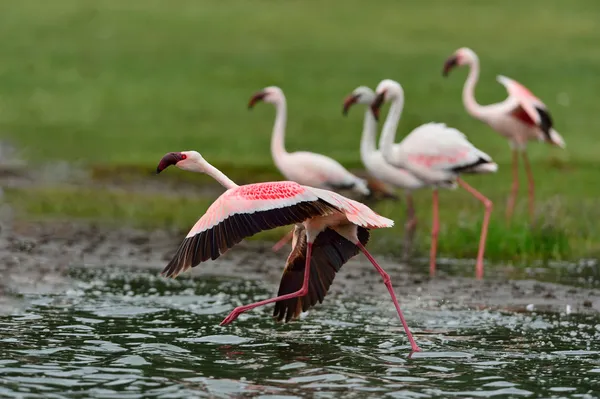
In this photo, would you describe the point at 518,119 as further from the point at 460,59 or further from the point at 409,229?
the point at 409,229

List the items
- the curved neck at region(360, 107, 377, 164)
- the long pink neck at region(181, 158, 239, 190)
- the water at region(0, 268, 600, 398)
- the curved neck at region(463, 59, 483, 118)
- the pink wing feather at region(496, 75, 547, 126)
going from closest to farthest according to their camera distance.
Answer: the water at region(0, 268, 600, 398), the long pink neck at region(181, 158, 239, 190), the curved neck at region(360, 107, 377, 164), the pink wing feather at region(496, 75, 547, 126), the curved neck at region(463, 59, 483, 118)

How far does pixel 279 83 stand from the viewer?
65.3ft

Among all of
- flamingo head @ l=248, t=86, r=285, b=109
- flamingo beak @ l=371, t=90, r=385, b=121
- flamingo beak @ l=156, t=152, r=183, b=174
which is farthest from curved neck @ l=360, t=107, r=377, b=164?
flamingo beak @ l=156, t=152, r=183, b=174

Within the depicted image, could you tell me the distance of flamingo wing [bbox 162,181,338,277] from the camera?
22.0ft

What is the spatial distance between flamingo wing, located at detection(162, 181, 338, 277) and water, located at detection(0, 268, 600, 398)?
0.62 m

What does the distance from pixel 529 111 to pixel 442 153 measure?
2.22 metres

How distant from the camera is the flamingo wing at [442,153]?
11719 mm

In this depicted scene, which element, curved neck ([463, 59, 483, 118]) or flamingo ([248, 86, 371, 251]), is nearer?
flamingo ([248, 86, 371, 251])

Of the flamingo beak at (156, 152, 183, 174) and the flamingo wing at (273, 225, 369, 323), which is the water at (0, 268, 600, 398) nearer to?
the flamingo wing at (273, 225, 369, 323)

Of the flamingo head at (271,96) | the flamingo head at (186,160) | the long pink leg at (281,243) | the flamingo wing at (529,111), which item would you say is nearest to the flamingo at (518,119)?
the flamingo wing at (529,111)

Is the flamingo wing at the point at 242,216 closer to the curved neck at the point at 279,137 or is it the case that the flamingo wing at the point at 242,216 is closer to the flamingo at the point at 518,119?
the curved neck at the point at 279,137

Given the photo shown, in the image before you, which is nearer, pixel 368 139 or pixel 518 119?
pixel 368 139

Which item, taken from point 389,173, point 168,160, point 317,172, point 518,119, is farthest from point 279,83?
point 168,160

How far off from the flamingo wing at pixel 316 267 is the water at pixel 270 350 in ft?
0.55
